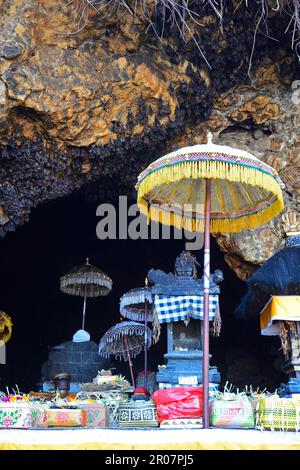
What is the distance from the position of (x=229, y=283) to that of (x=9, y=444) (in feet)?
23.3

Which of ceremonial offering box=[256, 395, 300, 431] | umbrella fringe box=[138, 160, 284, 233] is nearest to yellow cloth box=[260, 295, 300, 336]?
umbrella fringe box=[138, 160, 284, 233]

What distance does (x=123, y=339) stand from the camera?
30.1ft

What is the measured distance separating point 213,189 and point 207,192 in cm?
85

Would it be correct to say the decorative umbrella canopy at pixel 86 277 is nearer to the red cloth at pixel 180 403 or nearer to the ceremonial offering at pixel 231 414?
the red cloth at pixel 180 403

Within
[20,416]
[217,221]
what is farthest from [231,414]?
[217,221]

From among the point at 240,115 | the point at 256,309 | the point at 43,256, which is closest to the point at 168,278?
the point at 256,309

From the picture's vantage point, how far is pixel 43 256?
1242 centimetres

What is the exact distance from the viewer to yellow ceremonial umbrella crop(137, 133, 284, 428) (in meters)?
5.76

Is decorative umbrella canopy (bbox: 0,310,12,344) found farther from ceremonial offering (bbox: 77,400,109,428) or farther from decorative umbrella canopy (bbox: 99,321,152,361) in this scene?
ceremonial offering (bbox: 77,400,109,428)

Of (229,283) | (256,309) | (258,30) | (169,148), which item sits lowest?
(256,309)

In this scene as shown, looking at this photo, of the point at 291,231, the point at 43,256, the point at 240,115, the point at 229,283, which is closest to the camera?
the point at 291,231

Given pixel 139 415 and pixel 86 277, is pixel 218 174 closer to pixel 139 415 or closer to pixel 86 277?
pixel 139 415

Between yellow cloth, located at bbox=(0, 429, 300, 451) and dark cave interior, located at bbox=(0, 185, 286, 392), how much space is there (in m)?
6.23
